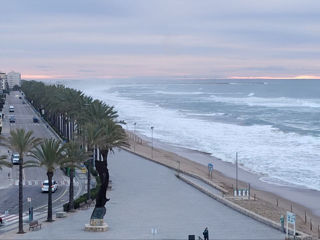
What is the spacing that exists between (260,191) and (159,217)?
632 inches

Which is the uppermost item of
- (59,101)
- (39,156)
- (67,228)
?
(59,101)

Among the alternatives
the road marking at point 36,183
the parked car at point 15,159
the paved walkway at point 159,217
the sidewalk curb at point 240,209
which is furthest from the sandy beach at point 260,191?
the parked car at point 15,159

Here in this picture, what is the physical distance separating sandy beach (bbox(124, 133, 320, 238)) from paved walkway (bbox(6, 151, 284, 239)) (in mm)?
3558

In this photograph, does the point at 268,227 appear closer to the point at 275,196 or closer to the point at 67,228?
the point at 67,228

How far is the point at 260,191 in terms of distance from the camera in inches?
1788

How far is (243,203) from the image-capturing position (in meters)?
37.8

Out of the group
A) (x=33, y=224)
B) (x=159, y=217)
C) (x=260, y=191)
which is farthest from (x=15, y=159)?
(x=159, y=217)

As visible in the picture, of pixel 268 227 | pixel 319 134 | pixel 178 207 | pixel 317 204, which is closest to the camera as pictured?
pixel 268 227

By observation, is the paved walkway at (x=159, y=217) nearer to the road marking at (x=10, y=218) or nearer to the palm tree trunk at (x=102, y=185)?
the palm tree trunk at (x=102, y=185)

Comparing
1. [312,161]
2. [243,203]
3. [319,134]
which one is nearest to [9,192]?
[243,203]

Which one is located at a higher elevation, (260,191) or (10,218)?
(260,191)

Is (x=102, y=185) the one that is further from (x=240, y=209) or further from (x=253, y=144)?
(x=253, y=144)

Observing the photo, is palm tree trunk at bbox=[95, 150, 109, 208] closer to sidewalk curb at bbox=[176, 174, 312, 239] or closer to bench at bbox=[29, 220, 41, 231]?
bench at bbox=[29, 220, 41, 231]

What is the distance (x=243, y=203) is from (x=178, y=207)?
225 inches
